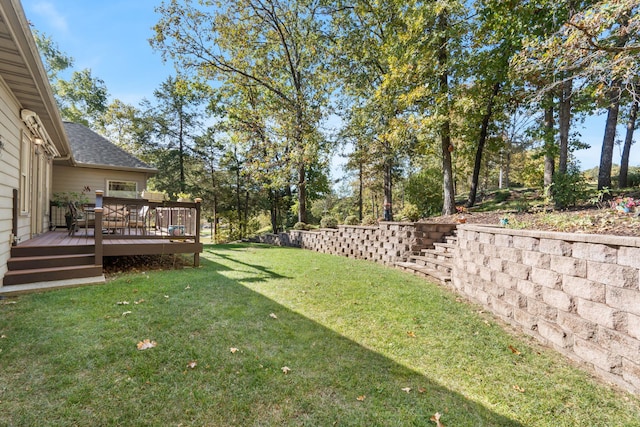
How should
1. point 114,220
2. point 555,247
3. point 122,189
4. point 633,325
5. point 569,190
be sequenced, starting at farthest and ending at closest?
point 122,189 → point 569,190 → point 114,220 → point 555,247 → point 633,325

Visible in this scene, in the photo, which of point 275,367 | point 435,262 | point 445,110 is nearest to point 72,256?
point 275,367

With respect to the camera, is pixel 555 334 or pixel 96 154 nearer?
pixel 555 334

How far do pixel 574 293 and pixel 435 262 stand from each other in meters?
3.20

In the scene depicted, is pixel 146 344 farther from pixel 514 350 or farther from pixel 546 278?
pixel 546 278

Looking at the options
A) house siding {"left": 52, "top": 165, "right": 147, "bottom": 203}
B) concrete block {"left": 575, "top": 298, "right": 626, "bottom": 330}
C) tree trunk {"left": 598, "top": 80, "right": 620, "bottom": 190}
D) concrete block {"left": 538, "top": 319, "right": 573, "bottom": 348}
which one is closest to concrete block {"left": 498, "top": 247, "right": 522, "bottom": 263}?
concrete block {"left": 538, "top": 319, "right": 573, "bottom": 348}

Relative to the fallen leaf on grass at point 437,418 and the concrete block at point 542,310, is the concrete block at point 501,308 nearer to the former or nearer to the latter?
the concrete block at point 542,310

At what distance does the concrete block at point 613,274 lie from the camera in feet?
7.39

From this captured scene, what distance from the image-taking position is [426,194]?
43.1 ft

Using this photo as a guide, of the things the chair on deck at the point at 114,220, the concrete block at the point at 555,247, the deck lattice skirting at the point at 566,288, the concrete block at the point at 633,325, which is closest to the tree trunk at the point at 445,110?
the deck lattice skirting at the point at 566,288

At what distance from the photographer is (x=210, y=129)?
20531 millimetres

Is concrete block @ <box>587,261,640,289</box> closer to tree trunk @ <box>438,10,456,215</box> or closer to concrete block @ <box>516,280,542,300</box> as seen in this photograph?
concrete block @ <box>516,280,542,300</box>

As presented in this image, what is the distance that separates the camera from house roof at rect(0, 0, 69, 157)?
2.96 meters

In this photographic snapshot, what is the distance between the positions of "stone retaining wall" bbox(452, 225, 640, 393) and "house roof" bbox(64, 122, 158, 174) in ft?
42.2

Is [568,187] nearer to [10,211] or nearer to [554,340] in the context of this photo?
[554,340]
